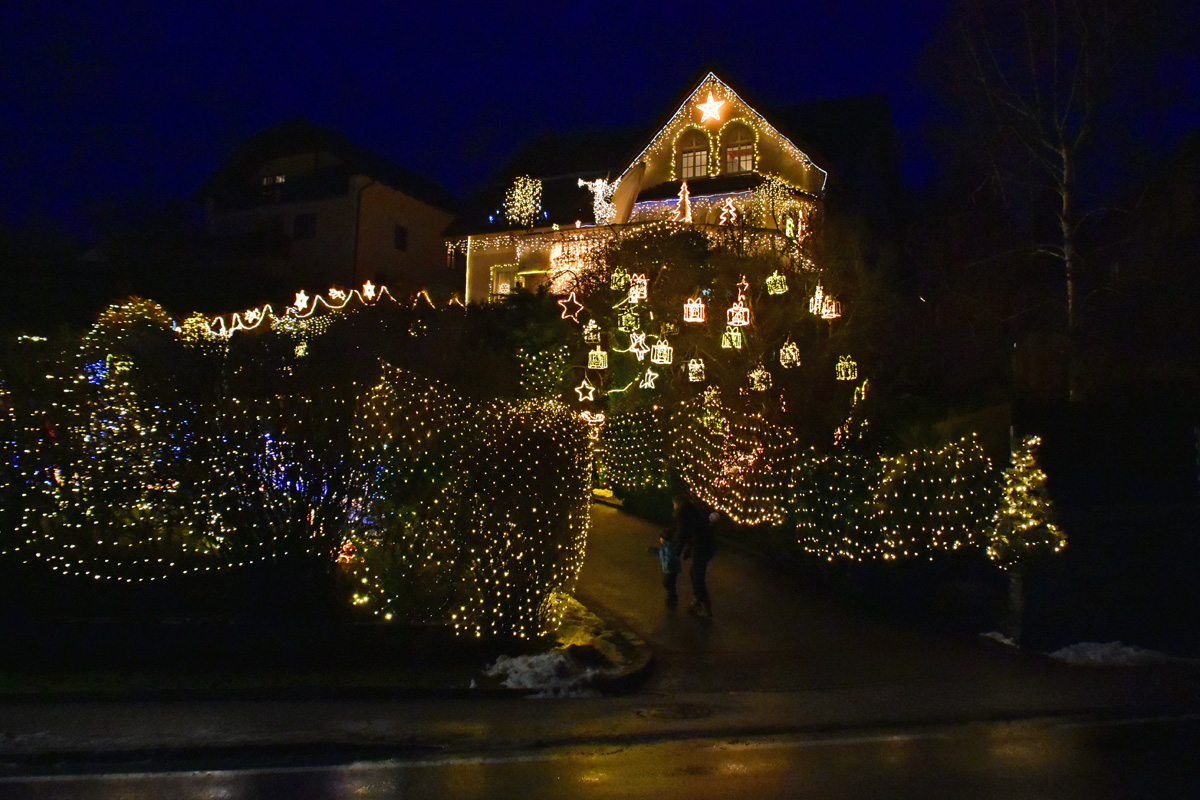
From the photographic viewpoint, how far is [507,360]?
23.3 m

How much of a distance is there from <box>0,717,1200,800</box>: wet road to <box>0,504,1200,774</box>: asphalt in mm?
369

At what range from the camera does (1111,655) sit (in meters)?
10.6

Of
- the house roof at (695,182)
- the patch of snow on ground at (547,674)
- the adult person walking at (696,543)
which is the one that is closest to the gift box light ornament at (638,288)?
the house roof at (695,182)

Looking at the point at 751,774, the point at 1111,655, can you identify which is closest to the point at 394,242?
the point at 1111,655

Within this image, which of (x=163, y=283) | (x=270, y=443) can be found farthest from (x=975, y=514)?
(x=163, y=283)

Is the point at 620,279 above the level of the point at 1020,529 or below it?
above

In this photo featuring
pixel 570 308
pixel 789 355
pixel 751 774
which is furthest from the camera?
pixel 570 308

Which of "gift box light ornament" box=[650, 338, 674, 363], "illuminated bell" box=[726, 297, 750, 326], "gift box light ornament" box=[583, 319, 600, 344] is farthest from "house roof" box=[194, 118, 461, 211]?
"illuminated bell" box=[726, 297, 750, 326]

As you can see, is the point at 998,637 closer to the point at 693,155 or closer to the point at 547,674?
the point at 547,674

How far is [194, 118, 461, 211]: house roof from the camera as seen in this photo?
3512 centimetres

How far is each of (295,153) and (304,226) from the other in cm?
326

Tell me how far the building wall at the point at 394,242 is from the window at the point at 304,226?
2175mm

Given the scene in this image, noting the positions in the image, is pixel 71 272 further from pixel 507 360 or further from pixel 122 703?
pixel 122 703

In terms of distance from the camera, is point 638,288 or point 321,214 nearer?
point 638,288
